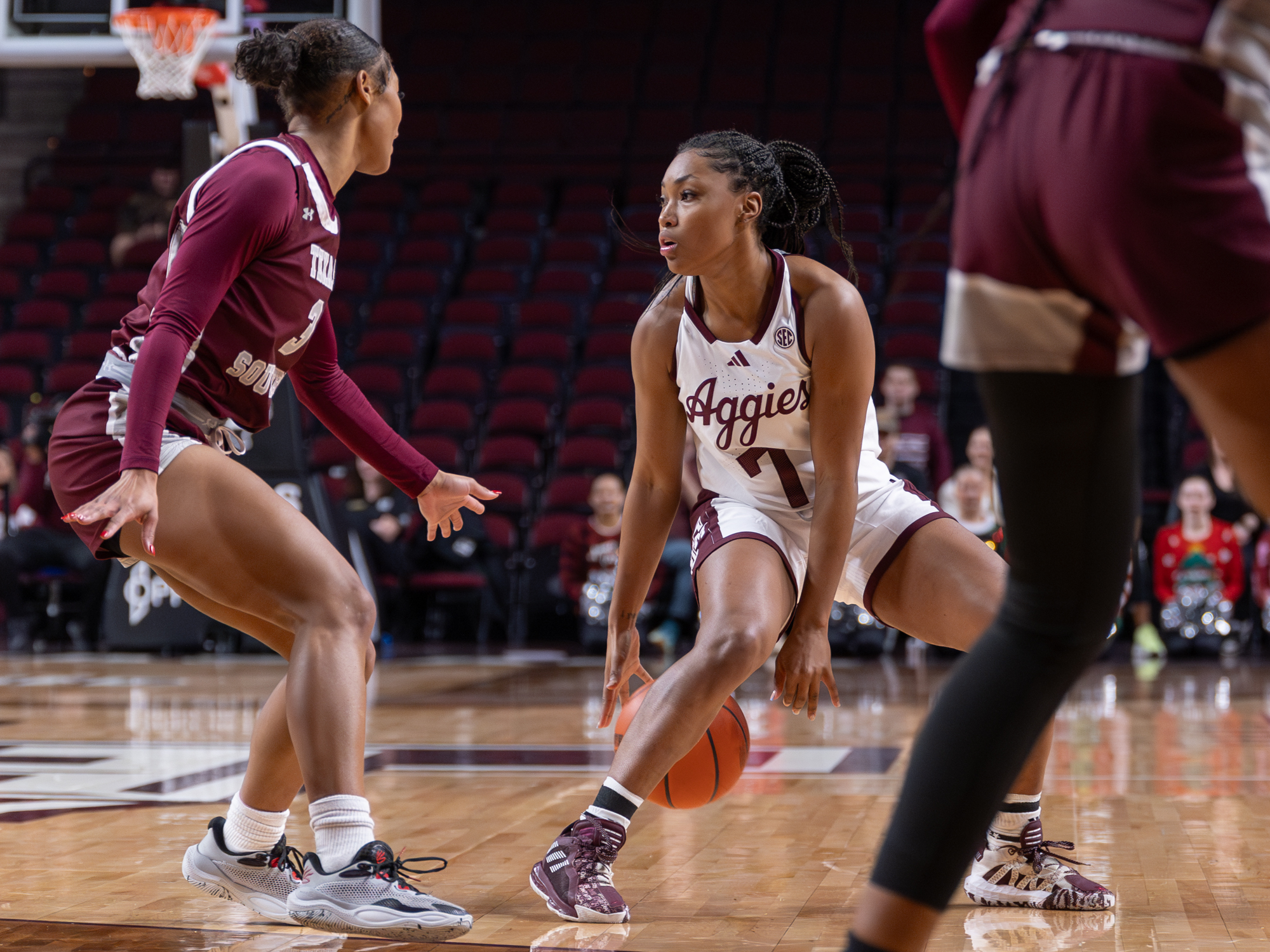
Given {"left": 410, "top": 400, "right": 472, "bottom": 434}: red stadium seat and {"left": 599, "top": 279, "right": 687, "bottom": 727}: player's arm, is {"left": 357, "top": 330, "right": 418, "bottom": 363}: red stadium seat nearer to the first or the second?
{"left": 410, "top": 400, "right": 472, "bottom": 434}: red stadium seat

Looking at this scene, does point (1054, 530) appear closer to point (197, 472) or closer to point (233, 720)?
point (197, 472)

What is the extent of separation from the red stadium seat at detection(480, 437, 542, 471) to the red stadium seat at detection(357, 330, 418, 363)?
4.57 ft

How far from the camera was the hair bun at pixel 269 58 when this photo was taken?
2436 mm

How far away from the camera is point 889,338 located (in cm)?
1052

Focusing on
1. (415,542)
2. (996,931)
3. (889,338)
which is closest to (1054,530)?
(996,931)

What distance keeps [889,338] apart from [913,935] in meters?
9.46

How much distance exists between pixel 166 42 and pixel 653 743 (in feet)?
19.5

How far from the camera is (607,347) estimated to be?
10734mm

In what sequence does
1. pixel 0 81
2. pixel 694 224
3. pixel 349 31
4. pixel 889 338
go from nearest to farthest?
pixel 349 31 < pixel 694 224 < pixel 889 338 < pixel 0 81

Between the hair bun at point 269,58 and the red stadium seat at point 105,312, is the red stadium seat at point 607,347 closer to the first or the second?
the red stadium seat at point 105,312

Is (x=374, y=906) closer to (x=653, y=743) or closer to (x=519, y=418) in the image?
(x=653, y=743)

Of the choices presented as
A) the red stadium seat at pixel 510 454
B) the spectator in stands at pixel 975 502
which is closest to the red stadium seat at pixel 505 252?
the red stadium seat at pixel 510 454

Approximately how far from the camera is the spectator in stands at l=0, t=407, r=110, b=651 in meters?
9.41

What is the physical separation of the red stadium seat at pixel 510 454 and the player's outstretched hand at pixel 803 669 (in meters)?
7.71
